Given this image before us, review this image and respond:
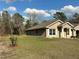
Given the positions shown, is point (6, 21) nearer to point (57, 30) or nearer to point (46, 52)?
point (57, 30)

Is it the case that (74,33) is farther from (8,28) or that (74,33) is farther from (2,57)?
(2,57)

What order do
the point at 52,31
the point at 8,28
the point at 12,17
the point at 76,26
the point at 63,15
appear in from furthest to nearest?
the point at 63,15 → the point at 12,17 → the point at 8,28 → the point at 76,26 → the point at 52,31

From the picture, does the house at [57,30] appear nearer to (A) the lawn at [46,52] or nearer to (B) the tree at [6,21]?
(B) the tree at [6,21]

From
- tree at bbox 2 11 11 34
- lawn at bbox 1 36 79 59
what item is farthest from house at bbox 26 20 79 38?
lawn at bbox 1 36 79 59

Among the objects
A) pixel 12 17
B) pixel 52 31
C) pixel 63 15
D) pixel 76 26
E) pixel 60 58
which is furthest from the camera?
pixel 63 15

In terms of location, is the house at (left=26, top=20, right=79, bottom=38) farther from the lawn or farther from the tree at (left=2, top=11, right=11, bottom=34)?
the lawn

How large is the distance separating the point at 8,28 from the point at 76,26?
2761 centimetres

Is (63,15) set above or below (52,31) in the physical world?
above

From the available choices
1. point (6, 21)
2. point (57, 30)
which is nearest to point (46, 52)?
point (57, 30)

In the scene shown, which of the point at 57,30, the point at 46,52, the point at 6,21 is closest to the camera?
the point at 46,52

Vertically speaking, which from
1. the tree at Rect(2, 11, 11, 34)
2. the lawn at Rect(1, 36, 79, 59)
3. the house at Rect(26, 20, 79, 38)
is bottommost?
the lawn at Rect(1, 36, 79, 59)

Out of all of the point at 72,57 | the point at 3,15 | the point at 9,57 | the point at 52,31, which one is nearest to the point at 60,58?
the point at 72,57

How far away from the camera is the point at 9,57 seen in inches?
594

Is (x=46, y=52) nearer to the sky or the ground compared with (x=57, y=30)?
nearer to the ground
